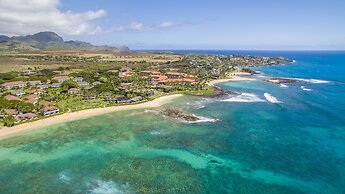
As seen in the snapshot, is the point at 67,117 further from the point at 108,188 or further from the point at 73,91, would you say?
the point at 108,188

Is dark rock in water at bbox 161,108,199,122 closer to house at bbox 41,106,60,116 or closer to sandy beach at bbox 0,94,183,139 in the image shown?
sandy beach at bbox 0,94,183,139

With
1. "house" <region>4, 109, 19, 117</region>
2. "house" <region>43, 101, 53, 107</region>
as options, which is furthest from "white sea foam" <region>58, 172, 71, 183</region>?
"house" <region>43, 101, 53, 107</region>

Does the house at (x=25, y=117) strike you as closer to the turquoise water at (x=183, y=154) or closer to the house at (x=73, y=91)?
the turquoise water at (x=183, y=154)

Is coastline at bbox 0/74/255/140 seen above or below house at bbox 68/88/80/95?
below

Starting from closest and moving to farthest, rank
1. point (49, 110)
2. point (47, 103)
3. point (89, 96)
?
point (49, 110), point (47, 103), point (89, 96)

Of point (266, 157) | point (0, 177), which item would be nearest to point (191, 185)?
point (266, 157)

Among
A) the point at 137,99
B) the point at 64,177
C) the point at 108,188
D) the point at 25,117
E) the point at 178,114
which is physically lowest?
the point at 64,177

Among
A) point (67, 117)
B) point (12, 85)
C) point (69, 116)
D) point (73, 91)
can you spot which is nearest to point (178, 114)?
point (69, 116)
